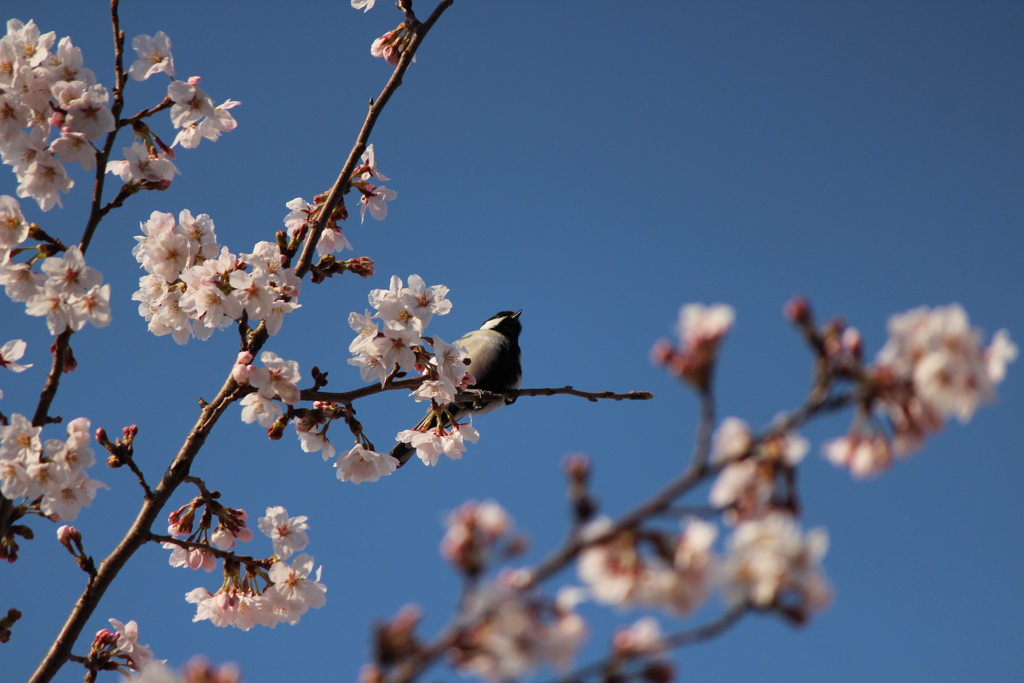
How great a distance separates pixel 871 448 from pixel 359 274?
263 centimetres

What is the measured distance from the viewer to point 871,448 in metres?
1.35

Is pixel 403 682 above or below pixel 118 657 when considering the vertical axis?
below

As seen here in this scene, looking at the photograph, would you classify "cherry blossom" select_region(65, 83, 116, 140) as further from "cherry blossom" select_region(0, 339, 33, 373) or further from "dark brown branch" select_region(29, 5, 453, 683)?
"cherry blossom" select_region(0, 339, 33, 373)

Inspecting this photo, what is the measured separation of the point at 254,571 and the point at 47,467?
87 cm

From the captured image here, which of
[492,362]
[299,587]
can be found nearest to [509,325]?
[492,362]

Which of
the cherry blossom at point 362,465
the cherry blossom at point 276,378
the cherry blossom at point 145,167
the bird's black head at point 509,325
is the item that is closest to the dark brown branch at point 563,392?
the cherry blossom at point 362,465

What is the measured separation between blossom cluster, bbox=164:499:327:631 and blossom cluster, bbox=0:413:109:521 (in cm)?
49

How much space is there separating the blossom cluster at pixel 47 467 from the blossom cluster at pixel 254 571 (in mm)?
492

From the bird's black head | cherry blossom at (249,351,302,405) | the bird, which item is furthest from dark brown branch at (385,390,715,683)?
the bird's black head

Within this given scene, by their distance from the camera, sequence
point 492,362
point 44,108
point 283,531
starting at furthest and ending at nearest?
point 492,362, point 283,531, point 44,108

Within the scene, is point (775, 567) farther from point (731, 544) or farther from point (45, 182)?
point (45, 182)

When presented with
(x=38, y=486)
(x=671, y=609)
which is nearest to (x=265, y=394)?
(x=38, y=486)

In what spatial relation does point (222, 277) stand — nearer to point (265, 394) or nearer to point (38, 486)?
point (265, 394)

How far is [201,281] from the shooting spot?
2928 mm
